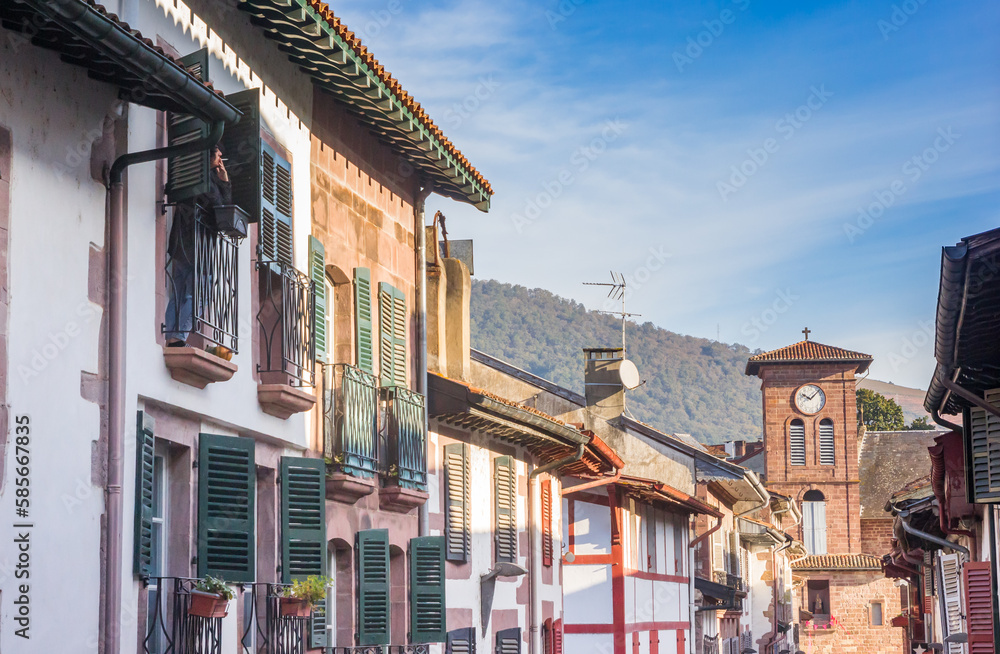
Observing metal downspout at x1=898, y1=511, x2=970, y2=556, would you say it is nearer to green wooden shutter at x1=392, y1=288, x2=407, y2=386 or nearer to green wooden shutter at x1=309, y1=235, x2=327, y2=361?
green wooden shutter at x1=392, y1=288, x2=407, y2=386

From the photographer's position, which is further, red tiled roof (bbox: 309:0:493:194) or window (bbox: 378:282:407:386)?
window (bbox: 378:282:407:386)

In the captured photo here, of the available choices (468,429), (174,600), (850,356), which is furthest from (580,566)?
(850,356)

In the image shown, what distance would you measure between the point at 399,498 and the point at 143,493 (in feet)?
19.4

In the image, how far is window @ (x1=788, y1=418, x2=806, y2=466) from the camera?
3036 inches

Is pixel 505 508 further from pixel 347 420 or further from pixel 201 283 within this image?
pixel 201 283

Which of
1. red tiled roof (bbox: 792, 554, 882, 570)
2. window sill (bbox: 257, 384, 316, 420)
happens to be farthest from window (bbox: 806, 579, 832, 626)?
window sill (bbox: 257, 384, 316, 420)

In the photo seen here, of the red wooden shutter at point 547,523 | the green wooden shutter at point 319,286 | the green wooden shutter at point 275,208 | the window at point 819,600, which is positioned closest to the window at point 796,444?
the window at point 819,600

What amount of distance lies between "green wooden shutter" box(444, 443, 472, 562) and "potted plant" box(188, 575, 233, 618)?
758 cm

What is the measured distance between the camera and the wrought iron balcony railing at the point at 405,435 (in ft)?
51.6

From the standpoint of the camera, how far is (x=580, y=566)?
29.9 m

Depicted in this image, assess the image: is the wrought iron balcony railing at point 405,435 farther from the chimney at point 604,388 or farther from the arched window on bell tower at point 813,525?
the arched window on bell tower at point 813,525

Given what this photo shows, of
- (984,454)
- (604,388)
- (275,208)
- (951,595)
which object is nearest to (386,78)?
(275,208)

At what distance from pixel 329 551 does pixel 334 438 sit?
1.25 metres

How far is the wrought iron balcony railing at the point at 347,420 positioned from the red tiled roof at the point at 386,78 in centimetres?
287
